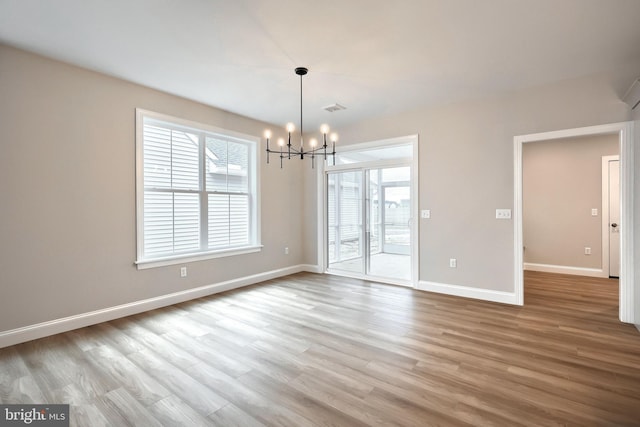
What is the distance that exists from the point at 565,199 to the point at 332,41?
18.4 feet

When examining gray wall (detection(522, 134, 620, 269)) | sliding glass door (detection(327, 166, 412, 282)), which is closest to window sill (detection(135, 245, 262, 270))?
sliding glass door (detection(327, 166, 412, 282))

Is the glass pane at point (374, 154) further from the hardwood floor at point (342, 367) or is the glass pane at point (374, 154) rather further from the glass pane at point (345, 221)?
the hardwood floor at point (342, 367)

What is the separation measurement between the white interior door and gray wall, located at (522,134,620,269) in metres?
0.14

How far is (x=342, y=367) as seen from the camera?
7.97ft

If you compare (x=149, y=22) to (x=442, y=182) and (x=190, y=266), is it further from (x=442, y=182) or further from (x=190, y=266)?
(x=442, y=182)

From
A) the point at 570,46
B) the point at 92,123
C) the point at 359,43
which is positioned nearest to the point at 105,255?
the point at 92,123

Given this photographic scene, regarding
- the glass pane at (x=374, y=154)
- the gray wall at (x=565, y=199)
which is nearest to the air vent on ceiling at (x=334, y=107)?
the glass pane at (x=374, y=154)

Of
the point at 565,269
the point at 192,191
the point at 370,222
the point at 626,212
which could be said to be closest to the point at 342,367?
the point at 192,191

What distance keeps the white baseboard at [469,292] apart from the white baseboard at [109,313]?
278 centimetres

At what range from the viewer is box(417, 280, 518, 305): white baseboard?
4.06 metres

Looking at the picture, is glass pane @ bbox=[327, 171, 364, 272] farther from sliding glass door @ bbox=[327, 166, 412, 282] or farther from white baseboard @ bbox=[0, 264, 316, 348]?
white baseboard @ bbox=[0, 264, 316, 348]

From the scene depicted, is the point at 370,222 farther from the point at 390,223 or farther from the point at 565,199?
the point at 565,199

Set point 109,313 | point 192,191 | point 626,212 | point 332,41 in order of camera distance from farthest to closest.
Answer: point 192,191 → point 109,313 → point 626,212 → point 332,41

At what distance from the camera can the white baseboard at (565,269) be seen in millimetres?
5508
